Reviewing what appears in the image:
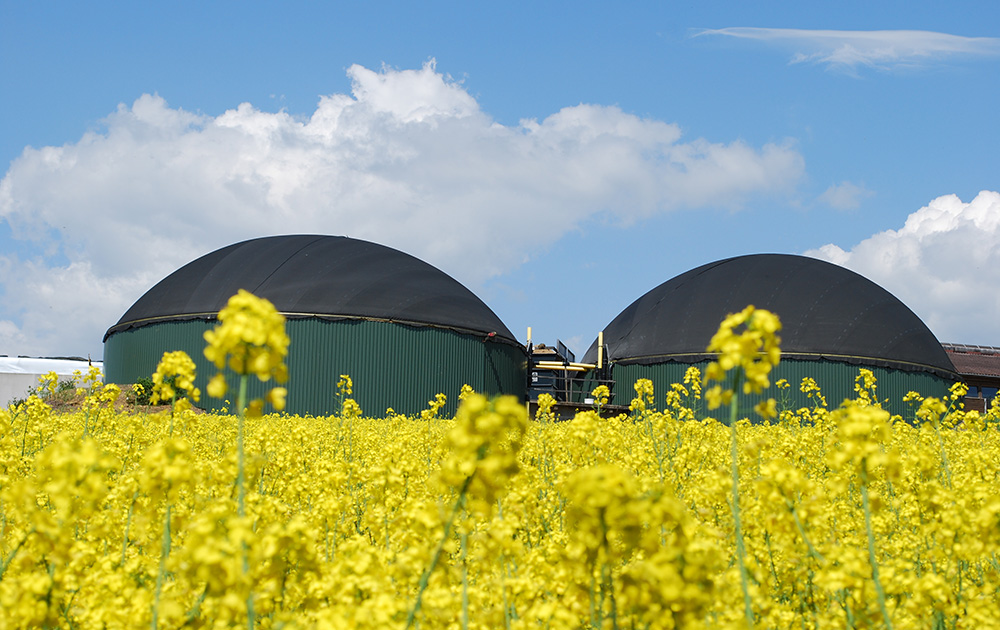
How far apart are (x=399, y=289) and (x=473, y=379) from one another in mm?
4657

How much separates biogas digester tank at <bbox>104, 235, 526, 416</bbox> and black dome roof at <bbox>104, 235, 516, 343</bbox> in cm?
5

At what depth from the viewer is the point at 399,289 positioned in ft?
95.3

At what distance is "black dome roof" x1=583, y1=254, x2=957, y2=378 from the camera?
3056cm

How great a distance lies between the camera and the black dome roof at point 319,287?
1091 inches

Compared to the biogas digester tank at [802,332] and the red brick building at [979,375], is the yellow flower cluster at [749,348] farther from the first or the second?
the red brick building at [979,375]

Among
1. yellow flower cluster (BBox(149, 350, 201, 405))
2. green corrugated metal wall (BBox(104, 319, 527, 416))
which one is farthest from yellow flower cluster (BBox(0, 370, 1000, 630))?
green corrugated metal wall (BBox(104, 319, 527, 416))

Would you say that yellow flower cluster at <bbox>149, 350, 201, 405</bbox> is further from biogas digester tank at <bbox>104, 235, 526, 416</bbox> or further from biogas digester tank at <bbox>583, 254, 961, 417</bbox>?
biogas digester tank at <bbox>583, 254, 961, 417</bbox>

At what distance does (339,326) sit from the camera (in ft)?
89.1

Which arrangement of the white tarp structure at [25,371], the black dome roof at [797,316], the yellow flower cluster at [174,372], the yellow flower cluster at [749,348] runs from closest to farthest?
1. the yellow flower cluster at [749,348]
2. the yellow flower cluster at [174,372]
3. the black dome roof at [797,316]
4. the white tarp structure at [25,371]

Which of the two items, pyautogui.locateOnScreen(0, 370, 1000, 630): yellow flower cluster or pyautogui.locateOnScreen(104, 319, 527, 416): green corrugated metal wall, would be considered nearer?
pyautogui.locateOnScreen(0, 370, 1000, 630): yellow flower cluster

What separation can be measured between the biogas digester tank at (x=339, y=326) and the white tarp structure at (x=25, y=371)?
493 inches

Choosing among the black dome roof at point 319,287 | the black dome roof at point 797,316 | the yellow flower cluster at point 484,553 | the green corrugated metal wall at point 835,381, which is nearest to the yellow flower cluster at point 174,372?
the yellow flower cluster at point 484,553

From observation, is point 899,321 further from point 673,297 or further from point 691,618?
point 691,618

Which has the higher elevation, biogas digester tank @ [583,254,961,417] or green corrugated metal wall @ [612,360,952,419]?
biogas digester tank @ [583,254,961,417]
